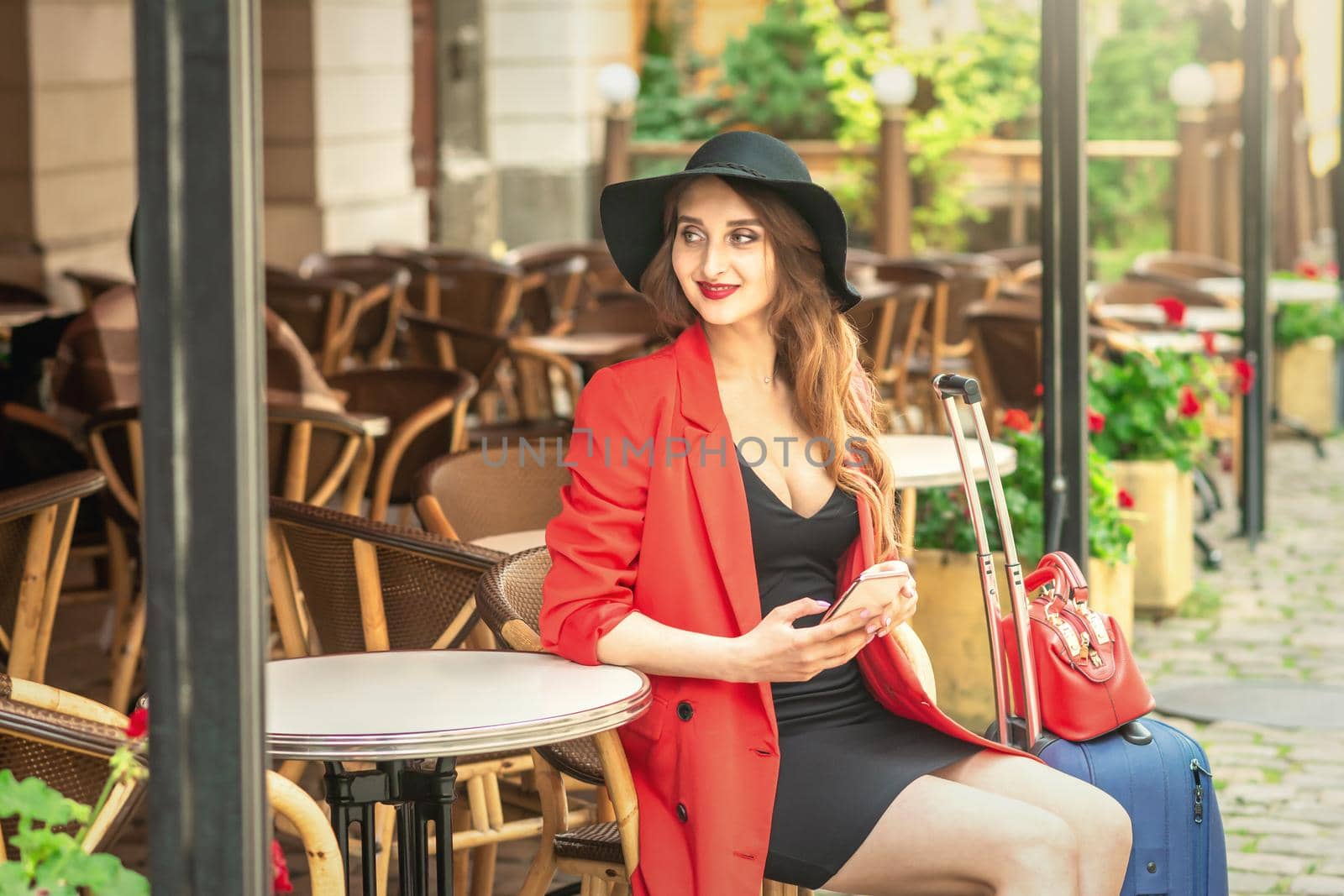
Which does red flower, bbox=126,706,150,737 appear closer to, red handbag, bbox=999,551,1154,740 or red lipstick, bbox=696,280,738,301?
red lipstick, bbox=696,280,738,301

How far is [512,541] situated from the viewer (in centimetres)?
388

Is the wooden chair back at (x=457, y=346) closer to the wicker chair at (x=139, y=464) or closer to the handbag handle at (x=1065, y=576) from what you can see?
the wicker chair at (x=139, y=464)

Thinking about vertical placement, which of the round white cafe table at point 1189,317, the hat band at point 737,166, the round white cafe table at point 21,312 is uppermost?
the hat band at point 737,166

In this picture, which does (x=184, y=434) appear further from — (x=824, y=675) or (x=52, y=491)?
(x=52, y=491)

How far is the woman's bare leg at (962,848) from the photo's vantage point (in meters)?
2.59

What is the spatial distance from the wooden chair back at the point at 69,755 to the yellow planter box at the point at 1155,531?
445 centimetres

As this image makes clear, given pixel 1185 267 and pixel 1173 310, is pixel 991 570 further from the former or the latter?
pixel 1185 267

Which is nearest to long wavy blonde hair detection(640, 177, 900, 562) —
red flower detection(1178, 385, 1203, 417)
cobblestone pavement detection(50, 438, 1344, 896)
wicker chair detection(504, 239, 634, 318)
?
cobblestone pavement detection(50, 438, 1344, 896)

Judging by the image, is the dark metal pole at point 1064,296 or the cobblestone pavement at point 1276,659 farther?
the dark metal pole at point 1064,296

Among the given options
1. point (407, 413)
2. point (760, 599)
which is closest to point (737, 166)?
point (760, 599)

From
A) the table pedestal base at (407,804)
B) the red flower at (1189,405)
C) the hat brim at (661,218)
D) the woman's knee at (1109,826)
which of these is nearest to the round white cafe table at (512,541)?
the hat brim at (661,218)

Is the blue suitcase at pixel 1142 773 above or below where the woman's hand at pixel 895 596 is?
below

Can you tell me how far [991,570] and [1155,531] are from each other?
12.1 ft

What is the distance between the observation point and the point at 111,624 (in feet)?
18.8
